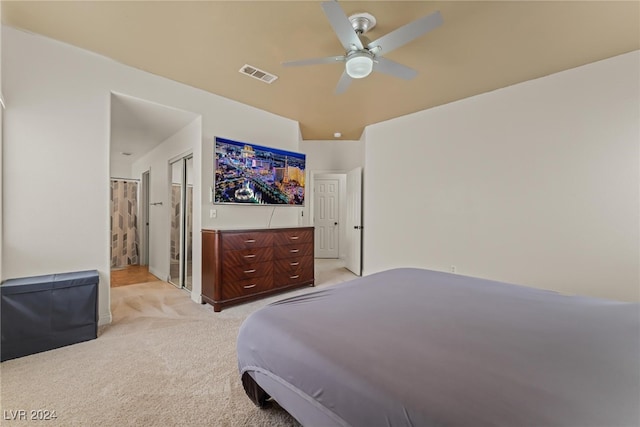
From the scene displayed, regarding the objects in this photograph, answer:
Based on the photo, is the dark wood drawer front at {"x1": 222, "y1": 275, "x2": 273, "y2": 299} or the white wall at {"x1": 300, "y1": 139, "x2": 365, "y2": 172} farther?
the white wall at {"x1": 300, "y1": 139, "x2": 365, "y2": 172}

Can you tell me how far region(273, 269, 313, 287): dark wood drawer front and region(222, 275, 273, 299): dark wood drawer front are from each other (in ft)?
0.37

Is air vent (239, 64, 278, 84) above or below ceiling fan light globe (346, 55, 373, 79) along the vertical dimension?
above

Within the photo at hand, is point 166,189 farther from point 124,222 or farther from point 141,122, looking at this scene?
point 124,222

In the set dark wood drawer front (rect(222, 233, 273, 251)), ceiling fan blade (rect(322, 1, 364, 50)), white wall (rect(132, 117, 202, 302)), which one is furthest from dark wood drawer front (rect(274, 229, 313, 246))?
ceiling fan blade (rect(322, 1, 364, 50))

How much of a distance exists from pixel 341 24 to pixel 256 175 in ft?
7.72

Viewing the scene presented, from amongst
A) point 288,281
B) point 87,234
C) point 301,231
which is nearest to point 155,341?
point 87,234

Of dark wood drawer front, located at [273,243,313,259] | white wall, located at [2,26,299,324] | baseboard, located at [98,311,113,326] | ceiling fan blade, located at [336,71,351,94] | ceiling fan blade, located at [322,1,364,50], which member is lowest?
baseboard, located at [98,311,113,326]

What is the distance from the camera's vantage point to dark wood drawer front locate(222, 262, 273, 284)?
306 centimetres

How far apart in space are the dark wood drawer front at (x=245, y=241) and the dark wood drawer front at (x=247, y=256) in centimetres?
5

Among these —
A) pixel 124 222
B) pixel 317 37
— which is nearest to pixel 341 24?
pixel 317 37

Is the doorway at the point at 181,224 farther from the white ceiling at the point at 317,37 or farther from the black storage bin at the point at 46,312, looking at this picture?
the black storage bin at the point at 46,312

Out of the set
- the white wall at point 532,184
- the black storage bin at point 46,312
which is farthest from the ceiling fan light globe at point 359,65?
the black storage bin at point 46,312

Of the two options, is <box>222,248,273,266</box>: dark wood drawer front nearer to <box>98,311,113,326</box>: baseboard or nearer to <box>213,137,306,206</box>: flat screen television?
<box>213,137,306,206</box>: flat screen television

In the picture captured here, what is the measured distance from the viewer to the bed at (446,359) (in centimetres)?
71
